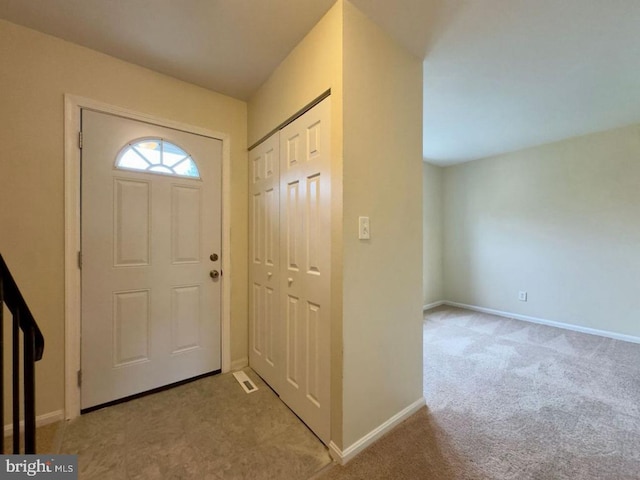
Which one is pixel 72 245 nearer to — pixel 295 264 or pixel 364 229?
pixel 295 264

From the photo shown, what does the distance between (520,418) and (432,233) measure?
3065 millimetres

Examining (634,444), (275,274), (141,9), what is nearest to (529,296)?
(634,444)

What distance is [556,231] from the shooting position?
3.44 meters

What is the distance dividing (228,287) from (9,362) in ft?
4.35

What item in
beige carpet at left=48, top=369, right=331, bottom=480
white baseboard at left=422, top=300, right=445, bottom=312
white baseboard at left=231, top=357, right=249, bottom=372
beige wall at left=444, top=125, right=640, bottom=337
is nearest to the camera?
beige carpet at left=48, top=369, right=331, bottom=480

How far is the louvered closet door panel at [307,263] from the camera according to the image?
1.55 m

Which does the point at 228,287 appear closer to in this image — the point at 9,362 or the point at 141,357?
the point at 141,357

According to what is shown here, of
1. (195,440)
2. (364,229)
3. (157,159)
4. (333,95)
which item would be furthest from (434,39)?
(195,440)

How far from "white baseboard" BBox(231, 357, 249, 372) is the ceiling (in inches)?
93.2

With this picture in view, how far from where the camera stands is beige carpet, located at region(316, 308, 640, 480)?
139 cm

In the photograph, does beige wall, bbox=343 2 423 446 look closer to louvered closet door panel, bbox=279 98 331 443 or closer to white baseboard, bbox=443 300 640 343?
louvered closet door panel, bbox=279 98 331 443

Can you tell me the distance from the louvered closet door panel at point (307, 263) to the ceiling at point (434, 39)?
0.57m

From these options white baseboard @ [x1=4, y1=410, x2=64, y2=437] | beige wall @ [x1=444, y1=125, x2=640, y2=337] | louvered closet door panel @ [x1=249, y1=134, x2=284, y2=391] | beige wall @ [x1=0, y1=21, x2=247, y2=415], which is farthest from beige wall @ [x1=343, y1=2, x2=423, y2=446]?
beige wall @ [x1=444, y1=125, x2=640, y2=337]

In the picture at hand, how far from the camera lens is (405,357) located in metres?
1.75
